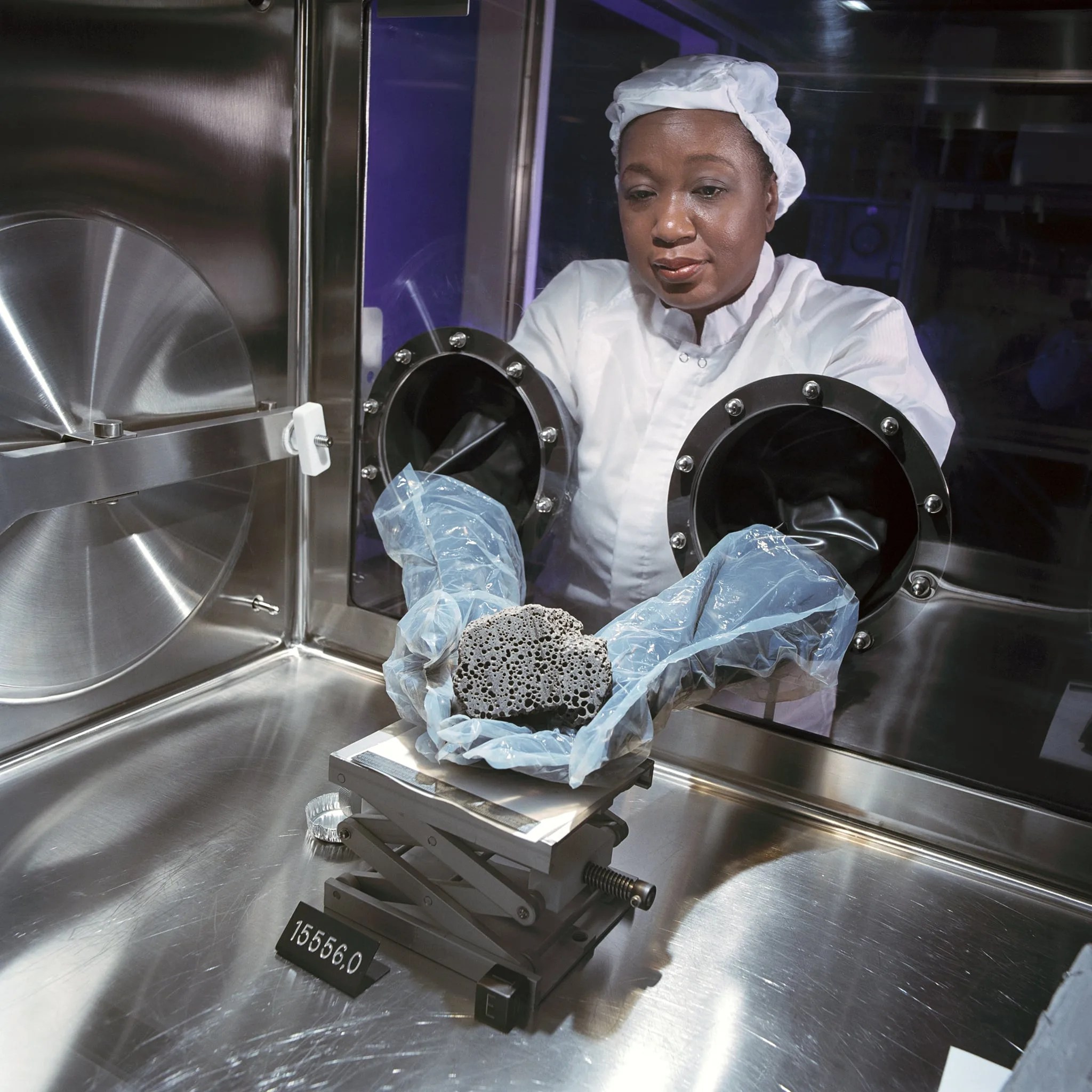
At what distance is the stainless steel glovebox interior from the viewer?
898 millimetres

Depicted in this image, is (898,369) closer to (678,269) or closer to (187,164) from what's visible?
(678,269)

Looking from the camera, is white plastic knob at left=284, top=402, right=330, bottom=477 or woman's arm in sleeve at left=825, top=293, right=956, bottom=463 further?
white plastic knob at left=284, top=402, right=330, bottom=477

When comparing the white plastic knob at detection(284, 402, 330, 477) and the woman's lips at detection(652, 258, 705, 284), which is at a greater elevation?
the woman's lips at detection(652, 258, 705, 284)

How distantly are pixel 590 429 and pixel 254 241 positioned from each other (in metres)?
0.47

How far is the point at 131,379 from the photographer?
116 cm

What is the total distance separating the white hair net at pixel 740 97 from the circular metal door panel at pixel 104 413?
0.57 meters

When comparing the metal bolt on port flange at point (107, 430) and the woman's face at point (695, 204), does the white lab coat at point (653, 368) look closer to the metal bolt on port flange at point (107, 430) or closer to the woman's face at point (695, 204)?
the woman's face at point (695, 204)

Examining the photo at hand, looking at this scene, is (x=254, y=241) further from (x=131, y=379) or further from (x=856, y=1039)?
(x=856, y=1039)

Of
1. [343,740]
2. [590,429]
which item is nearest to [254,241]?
[590,429]

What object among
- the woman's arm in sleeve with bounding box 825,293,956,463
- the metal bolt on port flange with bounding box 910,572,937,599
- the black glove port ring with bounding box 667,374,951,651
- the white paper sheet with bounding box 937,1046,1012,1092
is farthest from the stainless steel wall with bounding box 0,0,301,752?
the white paper sheet with bounding box 937,1046,1012,1092

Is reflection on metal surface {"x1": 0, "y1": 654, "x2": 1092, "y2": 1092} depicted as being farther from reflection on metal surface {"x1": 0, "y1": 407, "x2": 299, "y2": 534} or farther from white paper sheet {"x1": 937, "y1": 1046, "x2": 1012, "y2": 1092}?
reflection on metal surface {"x1": 0, "y1": 407, "x2": 299, "y2": 534}

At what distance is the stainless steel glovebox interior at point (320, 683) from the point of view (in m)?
0.90

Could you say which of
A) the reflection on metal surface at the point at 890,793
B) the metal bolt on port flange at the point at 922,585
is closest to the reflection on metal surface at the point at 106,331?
the reflection on metal surface at the point at 890,793

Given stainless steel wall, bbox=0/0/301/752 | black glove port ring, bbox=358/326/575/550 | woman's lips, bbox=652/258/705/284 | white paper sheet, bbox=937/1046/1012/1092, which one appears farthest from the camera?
black glove port ring, bbox=358/326/575/550
